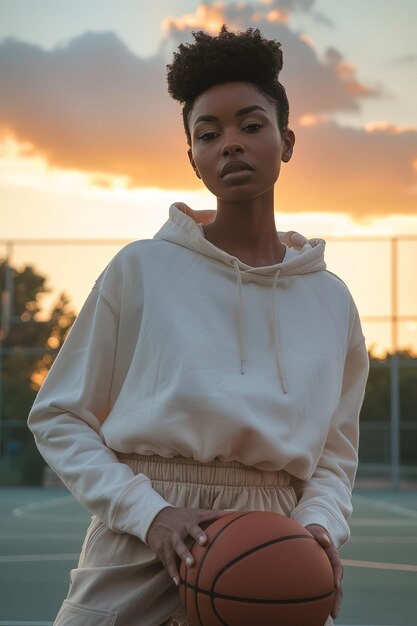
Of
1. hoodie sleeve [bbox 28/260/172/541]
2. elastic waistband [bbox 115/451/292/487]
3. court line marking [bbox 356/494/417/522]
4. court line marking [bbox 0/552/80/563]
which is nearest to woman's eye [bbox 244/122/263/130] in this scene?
hoodie sleeve [bbox 28/260/172/541]

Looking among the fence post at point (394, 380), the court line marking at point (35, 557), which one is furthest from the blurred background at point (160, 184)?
the court line marking at point (35, 557)

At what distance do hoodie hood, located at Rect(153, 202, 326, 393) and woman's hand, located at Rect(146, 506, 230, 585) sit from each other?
28 cm

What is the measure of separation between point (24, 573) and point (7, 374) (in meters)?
13.6

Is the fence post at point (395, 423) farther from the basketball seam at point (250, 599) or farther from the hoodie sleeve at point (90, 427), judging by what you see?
the basketball seam at point (250, 599)

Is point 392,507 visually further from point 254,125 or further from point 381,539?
point 254,125

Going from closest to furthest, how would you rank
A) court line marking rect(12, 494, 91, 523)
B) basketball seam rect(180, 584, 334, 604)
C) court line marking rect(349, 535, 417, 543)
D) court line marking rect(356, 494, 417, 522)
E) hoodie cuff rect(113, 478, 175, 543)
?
basketball seam rect(180, 584, 334, 604)
hoodie cuff rect(113, 478, 175, 543)
court line marking rect(349, 535, 417, 543)
court line marking rect(12, 494, 91, 523)
court line marking rect(356, 494, 417, 522)

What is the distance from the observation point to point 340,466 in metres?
2.47

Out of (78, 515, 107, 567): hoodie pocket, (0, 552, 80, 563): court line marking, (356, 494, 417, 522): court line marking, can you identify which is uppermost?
(78, 515, 107, 567): hoodie pocket

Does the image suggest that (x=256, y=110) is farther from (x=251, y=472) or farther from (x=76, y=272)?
(x=76, y=272)

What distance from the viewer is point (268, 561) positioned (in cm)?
201

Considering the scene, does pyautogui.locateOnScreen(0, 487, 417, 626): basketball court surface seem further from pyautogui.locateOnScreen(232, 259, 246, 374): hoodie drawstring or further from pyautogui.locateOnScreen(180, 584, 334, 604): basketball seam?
pyautogui.locateOnScreen(180, 584, 334, 604): basketball seam

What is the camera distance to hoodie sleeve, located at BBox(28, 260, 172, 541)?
216 centimetres

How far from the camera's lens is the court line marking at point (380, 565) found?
930 centimetres

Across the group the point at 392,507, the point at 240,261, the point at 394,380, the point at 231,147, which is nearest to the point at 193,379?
the point at 240,261
